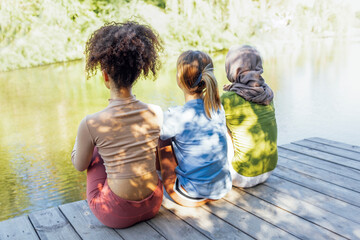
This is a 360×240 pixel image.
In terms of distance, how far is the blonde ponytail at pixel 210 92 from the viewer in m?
1.73

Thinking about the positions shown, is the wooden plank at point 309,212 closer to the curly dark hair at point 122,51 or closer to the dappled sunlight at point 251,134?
the dappled sunlight at point 251,134

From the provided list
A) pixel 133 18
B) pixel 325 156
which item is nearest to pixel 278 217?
pixel 325 156

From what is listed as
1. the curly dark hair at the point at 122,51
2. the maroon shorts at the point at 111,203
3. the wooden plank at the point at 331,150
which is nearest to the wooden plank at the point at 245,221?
the maroon shorts at the point at 111,203

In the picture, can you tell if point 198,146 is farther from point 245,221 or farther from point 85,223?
point 85,223

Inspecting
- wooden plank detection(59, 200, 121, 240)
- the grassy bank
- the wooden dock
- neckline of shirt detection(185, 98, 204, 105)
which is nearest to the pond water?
the grassy bank

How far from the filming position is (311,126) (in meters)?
5.83

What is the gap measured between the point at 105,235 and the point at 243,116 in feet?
3.20

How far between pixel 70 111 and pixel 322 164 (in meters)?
5.34

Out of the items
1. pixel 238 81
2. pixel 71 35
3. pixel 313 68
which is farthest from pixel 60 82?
pixel 238 81

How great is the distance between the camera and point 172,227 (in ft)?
5.79

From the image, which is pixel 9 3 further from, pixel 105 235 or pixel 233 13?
pixel 105 235

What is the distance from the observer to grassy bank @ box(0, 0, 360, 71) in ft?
38.9

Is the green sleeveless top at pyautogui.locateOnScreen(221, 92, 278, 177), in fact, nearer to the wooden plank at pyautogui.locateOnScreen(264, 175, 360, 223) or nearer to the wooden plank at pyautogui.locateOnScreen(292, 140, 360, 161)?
the wooden plank at pyautogui.locateOnScreen(264, 175, 360, 223)

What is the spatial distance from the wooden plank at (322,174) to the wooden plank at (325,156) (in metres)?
0.24
